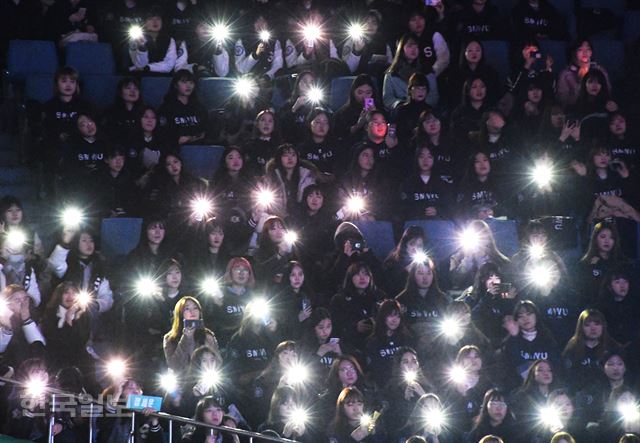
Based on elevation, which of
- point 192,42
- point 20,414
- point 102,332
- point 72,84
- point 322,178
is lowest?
point 20,414

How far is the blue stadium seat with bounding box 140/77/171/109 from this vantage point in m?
10.9

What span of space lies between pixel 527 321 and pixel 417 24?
10.6 feet

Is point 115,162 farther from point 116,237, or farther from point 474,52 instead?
point 474,52

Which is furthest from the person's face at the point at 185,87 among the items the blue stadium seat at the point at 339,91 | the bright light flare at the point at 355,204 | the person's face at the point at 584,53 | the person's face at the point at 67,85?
the person's face at the point at 584,53

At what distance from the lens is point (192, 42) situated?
1140 centimetres

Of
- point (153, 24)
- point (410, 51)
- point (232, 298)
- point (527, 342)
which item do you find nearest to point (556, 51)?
point (410, 51)

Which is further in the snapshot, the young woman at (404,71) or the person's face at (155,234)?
the young woman at (404,71)

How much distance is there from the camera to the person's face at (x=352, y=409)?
28.6 feet

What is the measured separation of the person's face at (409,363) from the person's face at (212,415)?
4.76ft

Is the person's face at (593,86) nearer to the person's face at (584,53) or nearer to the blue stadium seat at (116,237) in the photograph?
the person's face at (584,53)

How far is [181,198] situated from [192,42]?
206 centimetres

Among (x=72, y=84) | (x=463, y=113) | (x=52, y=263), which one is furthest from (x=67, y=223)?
(x=463, y=113)

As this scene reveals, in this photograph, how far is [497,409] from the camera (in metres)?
9.03

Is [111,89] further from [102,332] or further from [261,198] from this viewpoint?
[102,332]
